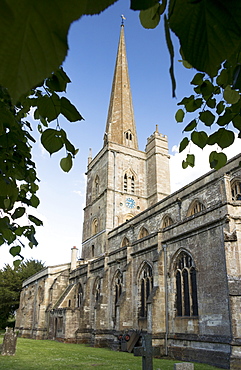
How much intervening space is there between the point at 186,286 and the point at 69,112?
14643 millimetres

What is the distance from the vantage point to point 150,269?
18.1m

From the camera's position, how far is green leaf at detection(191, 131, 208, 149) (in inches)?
94.9

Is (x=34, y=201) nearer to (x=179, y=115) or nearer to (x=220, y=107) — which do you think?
(x=179, y=115)

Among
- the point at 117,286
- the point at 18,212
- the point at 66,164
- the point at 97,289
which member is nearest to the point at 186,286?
the point at 117,286

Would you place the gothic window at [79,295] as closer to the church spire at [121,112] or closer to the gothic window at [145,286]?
the gothic window at [145,286]

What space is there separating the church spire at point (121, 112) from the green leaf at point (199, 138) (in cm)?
3723

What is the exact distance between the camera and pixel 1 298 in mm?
45531

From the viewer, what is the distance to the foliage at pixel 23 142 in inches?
74.9

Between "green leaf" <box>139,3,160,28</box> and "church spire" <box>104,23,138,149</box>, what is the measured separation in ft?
126

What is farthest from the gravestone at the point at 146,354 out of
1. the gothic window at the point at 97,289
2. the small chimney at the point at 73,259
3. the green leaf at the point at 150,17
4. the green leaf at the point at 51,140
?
the small chimney at the point at 73,259

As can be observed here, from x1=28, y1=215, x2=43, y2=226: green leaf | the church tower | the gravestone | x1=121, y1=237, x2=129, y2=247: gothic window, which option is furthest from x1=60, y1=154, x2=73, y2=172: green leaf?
the church tower

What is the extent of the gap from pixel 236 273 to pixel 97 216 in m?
24.3

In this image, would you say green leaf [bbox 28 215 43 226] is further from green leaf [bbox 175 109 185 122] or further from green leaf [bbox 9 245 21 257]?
green leaf [bbox 175 109 185 122]

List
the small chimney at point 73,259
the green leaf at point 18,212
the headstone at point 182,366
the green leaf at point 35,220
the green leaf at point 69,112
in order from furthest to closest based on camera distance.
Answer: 1. the small chimney at point 73,259
2. the headstone at point 182,366
3. the green leaf at point 35,220
4. the green leaf at point 18,212
5. the green leaf at point 69,112
